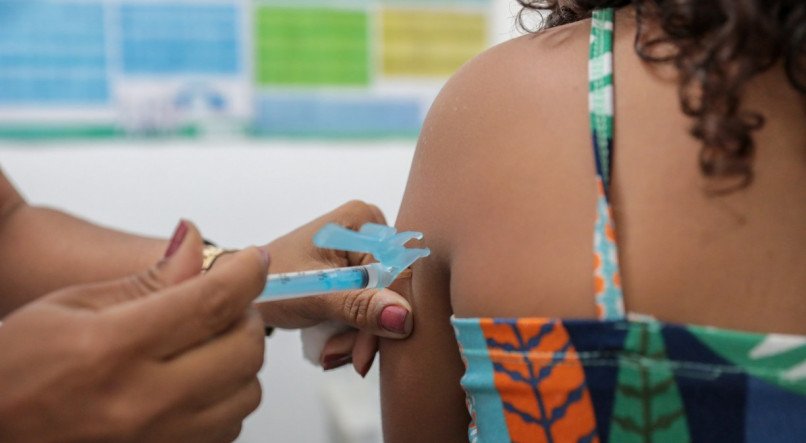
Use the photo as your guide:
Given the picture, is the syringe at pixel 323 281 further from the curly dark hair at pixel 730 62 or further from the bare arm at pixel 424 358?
the curly dark hair at pixel 730 62

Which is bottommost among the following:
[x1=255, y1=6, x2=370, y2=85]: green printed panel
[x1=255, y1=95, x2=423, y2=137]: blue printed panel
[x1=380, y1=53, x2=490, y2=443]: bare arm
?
[x1=380, y1=53, x2=490, y2=443]: bare arm

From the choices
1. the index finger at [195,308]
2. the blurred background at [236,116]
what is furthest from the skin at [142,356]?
the blurred background at [236,116]

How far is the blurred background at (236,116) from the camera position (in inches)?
70.6

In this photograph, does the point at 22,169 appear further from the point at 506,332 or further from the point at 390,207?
the point at 506,332

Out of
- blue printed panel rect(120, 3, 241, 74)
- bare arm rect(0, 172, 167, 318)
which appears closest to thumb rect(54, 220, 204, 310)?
bare arm rect(0, 172, 167, 318)

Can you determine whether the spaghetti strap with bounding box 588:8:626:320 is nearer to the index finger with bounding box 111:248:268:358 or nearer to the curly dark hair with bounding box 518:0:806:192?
the curly dark hair with bounding box 518:0:806:192

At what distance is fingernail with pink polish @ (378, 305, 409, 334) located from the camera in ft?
2.71

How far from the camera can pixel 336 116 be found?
77.4 inches

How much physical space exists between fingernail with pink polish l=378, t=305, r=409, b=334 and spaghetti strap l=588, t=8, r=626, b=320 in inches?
11.8

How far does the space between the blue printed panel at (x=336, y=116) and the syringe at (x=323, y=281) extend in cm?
119

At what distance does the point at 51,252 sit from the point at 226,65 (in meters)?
0.99

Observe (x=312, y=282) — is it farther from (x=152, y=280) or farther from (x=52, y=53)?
(x=52, y=53)

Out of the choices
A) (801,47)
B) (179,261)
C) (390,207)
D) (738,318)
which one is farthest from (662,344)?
(390,207)

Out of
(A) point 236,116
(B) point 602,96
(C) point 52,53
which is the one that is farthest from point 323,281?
(C) point 52,53
